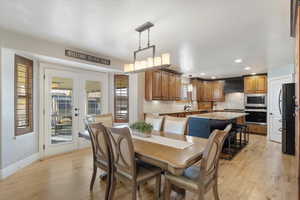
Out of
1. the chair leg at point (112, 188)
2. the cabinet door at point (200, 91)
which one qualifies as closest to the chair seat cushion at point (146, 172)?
the chair leg at point (112, 188)

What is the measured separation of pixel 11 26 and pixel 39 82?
1338mm

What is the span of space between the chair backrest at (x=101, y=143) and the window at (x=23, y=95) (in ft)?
5.81

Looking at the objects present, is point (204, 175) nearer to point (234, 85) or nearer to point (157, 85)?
point (157, 85)

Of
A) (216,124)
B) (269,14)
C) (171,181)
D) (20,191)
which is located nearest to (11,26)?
(20,191)

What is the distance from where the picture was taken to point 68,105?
4.01m

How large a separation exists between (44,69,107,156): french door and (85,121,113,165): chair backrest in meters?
2.04

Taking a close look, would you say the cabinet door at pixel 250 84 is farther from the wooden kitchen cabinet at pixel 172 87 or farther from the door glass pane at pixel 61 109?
the door glass pane at pixel 61 109

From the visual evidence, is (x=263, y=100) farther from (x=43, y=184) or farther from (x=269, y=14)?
(x=43, y=184)

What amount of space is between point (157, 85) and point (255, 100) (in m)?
3.99

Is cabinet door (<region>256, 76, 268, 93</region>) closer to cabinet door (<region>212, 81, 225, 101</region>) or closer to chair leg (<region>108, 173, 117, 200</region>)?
cabinet door (<region>212, 81, 225, 101</region>)

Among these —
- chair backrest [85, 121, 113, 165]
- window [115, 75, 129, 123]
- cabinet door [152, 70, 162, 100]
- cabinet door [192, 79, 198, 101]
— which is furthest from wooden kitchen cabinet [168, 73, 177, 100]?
chair backrest [85, 121, 113, 165]

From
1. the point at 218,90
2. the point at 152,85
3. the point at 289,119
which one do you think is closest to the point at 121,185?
the point at 152,85

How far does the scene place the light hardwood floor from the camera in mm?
2209

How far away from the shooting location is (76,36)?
110 inches
